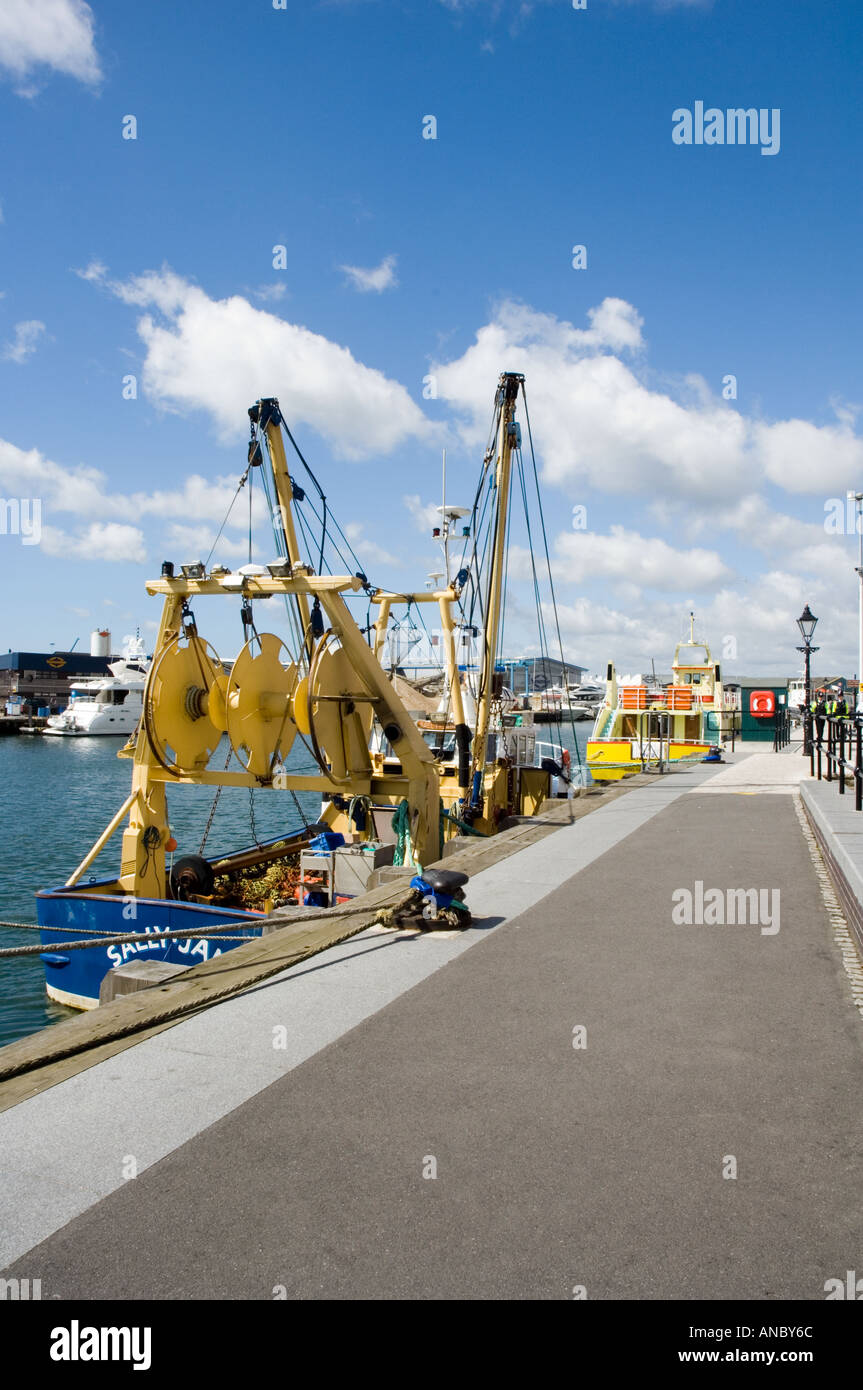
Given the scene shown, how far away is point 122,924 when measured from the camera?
10.9 m

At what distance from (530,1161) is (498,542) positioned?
1691cm

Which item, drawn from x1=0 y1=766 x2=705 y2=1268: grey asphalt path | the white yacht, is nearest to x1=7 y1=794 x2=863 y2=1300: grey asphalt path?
x1=0 y1=766 x2=705 y2=1268: grey asphalt path

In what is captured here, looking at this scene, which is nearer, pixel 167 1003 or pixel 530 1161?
pixel 530 1161

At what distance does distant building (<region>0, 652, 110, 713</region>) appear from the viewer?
389 ft

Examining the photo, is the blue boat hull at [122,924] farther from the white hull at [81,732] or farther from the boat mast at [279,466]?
the white hull at [81,732]

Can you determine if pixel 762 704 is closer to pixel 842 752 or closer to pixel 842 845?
pixel 842 752

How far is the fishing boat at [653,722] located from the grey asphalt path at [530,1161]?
25.5 meters

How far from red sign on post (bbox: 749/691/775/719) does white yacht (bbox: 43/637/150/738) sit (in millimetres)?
61144

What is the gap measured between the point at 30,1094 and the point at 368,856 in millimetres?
7500

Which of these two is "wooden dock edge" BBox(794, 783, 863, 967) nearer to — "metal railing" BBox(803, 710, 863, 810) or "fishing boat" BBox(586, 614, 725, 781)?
"metal railing" BBox(803, 710, 863, 810)

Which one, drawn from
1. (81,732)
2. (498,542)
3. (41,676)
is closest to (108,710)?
(81,732)
